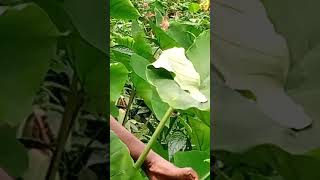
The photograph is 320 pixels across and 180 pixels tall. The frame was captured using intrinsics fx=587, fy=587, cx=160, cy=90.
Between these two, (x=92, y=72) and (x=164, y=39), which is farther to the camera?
(x=164, y=39)

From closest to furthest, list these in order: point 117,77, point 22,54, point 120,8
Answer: point 22,54 < point 117,77 < point 120,8

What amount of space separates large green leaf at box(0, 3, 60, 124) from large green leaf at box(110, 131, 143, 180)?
195 mm

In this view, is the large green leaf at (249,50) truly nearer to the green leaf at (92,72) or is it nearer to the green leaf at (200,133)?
the green leaf at (92,72)

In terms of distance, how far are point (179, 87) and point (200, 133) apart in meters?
0.15

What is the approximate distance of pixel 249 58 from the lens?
512 millimetres

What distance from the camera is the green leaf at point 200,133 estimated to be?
85 cm

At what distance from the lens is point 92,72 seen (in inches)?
20.6

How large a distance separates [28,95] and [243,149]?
190 millimetres

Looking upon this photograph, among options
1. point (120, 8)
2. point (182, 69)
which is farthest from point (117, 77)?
point (120, 8)

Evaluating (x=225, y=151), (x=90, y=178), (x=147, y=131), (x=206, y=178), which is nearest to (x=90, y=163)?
(x=90, y=178)

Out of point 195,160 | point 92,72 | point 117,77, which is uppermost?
point 92,72

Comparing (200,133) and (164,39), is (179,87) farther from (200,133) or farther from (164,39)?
(164,39)

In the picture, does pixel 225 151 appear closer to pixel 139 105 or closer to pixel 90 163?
pixel 90 163

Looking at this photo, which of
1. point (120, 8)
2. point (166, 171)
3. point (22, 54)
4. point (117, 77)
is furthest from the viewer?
point (120, 8)
